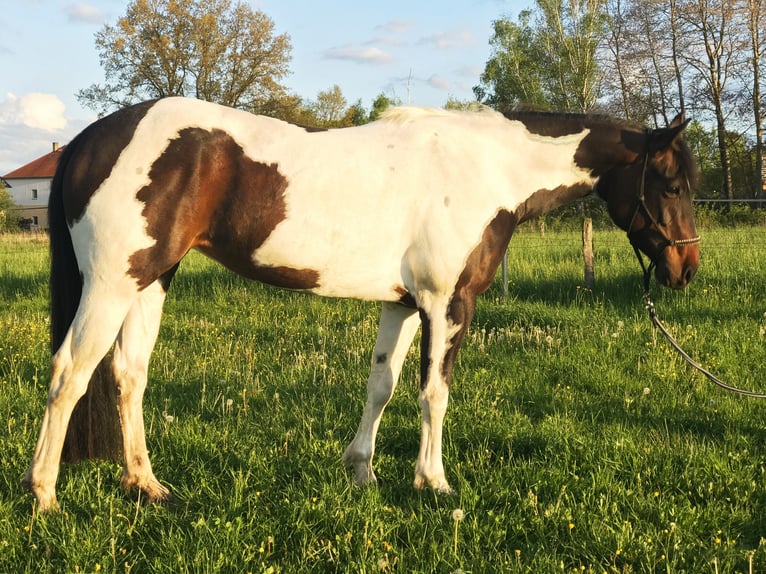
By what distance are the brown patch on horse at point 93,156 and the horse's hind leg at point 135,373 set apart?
593 mm

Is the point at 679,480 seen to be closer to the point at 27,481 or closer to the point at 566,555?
the point at 566,555

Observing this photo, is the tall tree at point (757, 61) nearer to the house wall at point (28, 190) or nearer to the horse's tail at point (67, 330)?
the horse's tail at point (67, 330)

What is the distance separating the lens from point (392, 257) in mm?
3150

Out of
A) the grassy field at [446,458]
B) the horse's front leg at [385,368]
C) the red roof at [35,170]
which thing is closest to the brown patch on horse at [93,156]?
the grassy field at [446,458]

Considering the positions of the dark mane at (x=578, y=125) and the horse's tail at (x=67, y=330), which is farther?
the dark mane at (x=578, y=125)

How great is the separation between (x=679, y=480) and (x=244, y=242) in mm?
2588

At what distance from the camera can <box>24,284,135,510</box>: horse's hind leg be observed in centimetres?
284

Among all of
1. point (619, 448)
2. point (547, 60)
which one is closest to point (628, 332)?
point (619, 448)

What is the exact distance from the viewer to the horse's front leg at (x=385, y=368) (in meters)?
3.45

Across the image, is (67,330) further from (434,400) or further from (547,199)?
(547,199)

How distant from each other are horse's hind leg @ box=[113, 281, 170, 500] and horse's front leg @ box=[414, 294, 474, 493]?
1.40 m

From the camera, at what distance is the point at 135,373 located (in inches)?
128

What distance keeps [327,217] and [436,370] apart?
102 cm

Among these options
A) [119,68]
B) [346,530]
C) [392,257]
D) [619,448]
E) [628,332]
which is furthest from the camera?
[119,68]
